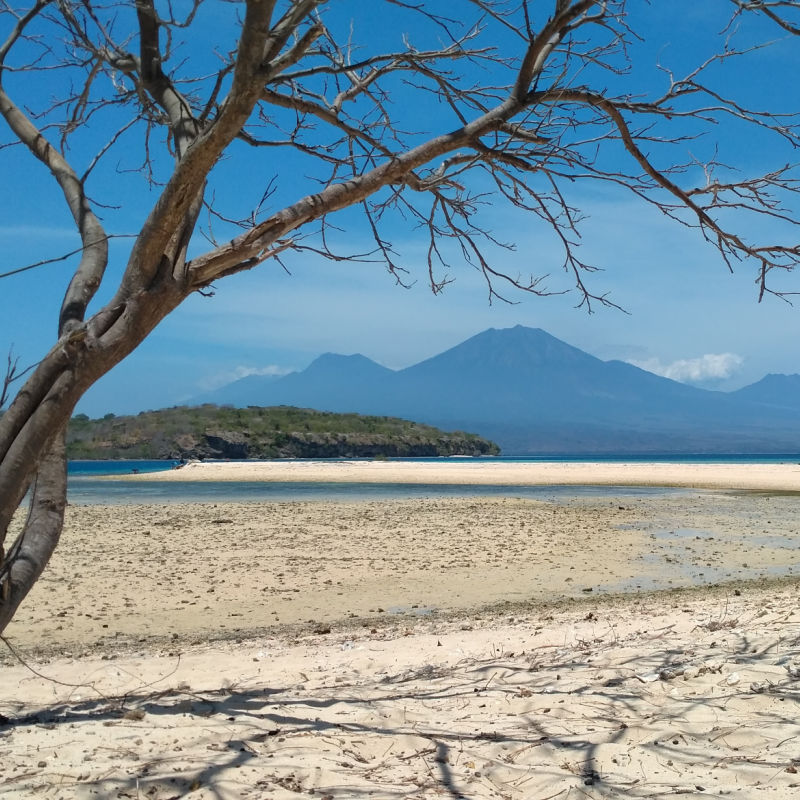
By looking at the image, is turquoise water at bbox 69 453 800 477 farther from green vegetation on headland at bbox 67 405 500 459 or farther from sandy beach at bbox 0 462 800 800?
sandy beach at bbox 0 462 800 800

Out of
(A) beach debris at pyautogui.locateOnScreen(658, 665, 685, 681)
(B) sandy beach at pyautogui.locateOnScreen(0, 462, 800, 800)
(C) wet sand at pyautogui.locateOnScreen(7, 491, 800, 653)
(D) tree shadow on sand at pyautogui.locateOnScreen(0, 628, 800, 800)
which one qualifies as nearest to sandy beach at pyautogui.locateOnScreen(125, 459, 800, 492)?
(C) wet sand at pyautogui.locateOnScreen(7, 491, 800, 653)

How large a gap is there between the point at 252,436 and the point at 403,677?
8932cm

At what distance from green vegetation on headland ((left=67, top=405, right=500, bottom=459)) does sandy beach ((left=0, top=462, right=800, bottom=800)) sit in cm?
8104

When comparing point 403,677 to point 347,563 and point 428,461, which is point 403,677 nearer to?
point 347,563

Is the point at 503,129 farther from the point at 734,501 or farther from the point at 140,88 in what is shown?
the point at 734,501

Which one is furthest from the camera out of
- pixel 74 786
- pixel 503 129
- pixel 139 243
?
pixel 503 129

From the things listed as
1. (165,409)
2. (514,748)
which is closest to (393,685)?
(514,748)

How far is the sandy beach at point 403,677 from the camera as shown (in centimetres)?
328

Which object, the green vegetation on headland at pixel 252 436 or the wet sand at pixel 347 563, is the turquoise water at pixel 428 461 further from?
the wet sand at pixel 347 563

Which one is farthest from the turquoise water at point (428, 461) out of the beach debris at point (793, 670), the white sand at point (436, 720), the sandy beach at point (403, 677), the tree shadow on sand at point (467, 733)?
the beach debris at point (793, 670)

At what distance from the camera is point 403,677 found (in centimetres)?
509

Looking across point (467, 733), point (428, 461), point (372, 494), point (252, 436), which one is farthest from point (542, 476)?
point (252, 436)

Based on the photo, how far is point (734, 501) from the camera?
24875mm

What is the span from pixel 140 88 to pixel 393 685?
12.2 feet
